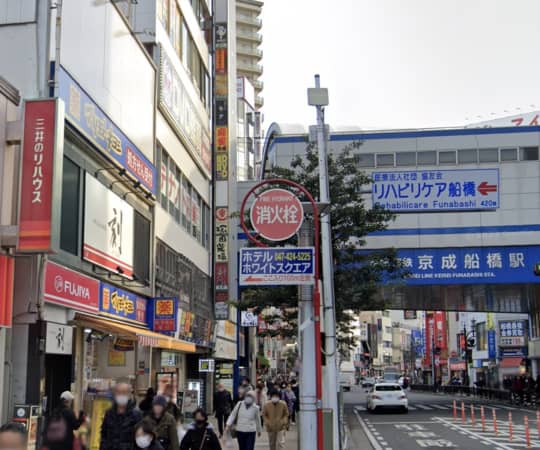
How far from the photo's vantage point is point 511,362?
67.6m

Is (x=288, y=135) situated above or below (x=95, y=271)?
above

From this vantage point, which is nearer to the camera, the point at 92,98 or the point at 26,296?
the point at 26,296

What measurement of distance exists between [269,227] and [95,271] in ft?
28.9

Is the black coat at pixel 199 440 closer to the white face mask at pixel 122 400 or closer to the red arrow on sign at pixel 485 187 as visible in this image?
the white face mask at pixel 122 400

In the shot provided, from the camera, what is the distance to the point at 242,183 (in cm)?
4341

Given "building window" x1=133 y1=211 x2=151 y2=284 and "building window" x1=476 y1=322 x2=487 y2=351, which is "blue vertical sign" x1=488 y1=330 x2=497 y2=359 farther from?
"building window" x1=133 y1=211 x2=151 y2=284

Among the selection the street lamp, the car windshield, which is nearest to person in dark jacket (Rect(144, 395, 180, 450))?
the car windshield

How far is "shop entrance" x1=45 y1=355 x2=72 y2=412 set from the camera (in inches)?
723

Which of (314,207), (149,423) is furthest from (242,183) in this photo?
(149,423)

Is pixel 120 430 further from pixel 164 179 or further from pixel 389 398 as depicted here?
pixel 389 398

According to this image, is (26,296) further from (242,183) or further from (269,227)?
(242,183)

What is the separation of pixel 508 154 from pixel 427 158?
4.11 metres

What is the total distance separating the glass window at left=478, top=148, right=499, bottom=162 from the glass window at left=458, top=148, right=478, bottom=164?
251mm

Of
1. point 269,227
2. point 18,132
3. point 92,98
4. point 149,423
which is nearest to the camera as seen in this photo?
point 149,423
